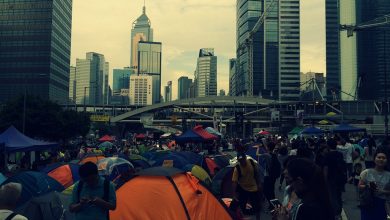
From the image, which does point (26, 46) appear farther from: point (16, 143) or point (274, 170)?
point (274, 170)

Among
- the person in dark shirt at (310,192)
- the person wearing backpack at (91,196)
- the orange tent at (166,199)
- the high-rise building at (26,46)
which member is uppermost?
the high-rise building at (26,46)

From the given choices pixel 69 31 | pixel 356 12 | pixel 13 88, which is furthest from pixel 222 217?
pixel 356 12

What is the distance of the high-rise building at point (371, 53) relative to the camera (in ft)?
433

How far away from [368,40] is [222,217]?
154386 millimetres

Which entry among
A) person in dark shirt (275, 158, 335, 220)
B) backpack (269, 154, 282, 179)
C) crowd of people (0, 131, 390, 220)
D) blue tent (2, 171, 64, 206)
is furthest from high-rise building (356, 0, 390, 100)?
person in dark shirt (275, 158, 335, 220)

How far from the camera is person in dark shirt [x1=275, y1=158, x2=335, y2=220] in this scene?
138 inches

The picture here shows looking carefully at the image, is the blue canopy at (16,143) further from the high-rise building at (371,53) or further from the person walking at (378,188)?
the high-rise building at (371,53)

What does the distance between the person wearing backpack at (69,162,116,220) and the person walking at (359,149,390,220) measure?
4129 mm

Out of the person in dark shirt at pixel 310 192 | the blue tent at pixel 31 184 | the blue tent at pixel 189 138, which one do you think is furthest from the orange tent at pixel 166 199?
the blue tent at pixel 189 138

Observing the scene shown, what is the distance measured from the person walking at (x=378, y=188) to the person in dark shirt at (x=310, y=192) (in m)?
3.47

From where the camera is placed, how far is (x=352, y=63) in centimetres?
15175

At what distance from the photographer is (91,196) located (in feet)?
19.0

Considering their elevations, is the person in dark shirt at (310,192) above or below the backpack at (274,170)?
above

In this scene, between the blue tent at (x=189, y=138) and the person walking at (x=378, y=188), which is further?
the blue tent at (x=189, y=138)
